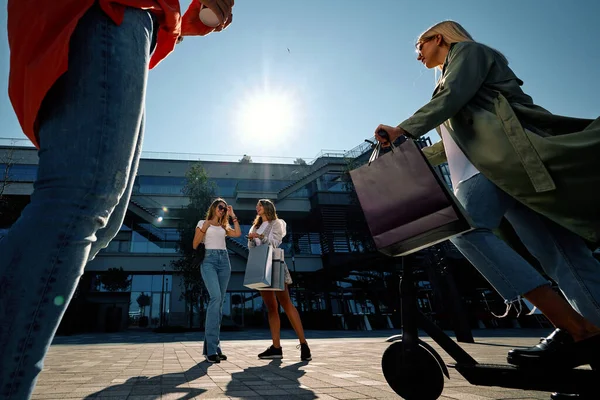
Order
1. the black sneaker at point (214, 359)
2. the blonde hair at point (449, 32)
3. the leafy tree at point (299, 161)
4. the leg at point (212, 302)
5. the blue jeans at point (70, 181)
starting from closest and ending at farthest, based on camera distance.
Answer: the blue jeans at point (70, 181) < the blonde hair at point (449, 32) < the black sneaker at point (214, 359) < the leg at point (212, 302) < the leafy tree at point (299, 161)

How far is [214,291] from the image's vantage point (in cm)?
421

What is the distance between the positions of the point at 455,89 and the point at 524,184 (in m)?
0.62

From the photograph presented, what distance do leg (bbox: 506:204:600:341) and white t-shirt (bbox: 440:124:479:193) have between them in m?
0.35

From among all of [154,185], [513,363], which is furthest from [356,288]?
[513,363]

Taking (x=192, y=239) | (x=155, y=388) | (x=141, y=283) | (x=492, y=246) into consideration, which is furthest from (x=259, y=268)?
(x=141, y=283)

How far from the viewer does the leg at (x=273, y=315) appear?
168 inches

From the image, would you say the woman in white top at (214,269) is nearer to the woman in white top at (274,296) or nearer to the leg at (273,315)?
the woman in white top at (274,296)

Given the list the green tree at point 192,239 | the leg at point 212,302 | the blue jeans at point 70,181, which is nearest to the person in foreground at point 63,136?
the blue jeans at point 70,181

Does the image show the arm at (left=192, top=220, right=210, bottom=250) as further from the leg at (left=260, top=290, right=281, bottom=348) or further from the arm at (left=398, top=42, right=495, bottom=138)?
the arm at (left=398, top=42, right=495, bottom=138)

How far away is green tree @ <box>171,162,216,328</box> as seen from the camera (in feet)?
69.8

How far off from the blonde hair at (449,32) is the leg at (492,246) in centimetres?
95

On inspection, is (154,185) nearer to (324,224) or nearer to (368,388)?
(324,224)

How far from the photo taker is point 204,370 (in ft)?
10.7

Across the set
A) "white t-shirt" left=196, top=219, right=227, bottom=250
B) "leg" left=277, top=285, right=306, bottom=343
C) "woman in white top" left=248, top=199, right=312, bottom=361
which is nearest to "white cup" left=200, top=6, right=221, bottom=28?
"woman in white top" left=248, top=199, right=312, bottom=361
